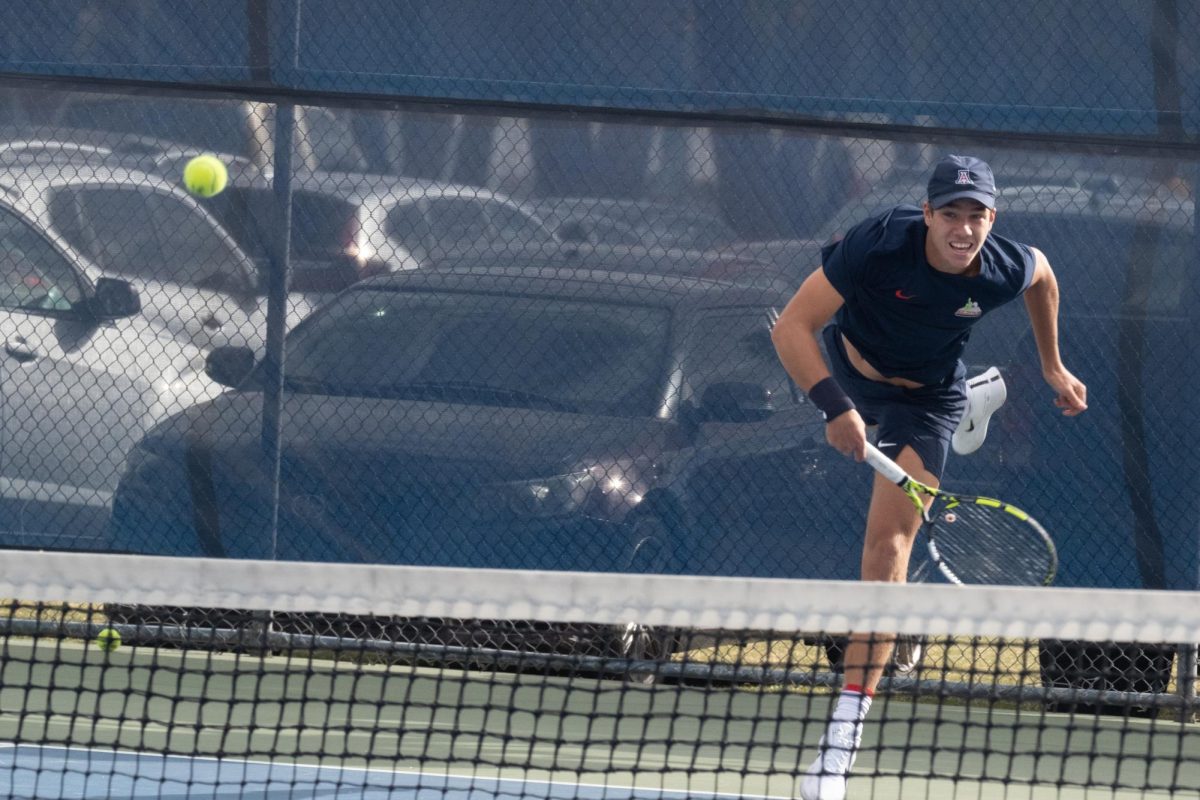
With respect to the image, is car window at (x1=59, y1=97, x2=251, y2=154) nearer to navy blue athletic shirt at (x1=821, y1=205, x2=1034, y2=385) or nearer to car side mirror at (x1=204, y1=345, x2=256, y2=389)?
car side mirror at (x1=204, y1=345, x2=256, y2=389)

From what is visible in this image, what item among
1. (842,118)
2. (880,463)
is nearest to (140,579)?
(880,463)

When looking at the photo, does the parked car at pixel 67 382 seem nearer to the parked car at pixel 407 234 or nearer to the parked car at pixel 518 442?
the parked car at pixel 518 442

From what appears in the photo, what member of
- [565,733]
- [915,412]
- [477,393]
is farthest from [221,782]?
[915,412]

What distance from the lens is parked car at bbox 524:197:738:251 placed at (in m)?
4.84

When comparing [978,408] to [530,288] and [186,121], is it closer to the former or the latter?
[530,288]

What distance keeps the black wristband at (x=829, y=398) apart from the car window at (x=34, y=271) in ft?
8.16

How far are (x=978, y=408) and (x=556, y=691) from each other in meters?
1.43

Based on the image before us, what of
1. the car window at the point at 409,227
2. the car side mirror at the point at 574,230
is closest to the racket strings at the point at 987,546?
Result: the car side mirror at the point at 574,230

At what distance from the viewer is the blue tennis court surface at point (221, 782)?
3520mm

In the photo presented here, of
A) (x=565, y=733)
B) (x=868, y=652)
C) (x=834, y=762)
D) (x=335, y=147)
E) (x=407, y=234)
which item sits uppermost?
(x=335, y=147)

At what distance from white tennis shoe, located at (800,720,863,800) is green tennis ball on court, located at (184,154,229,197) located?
248 cm

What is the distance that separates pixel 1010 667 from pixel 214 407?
8.50 ft

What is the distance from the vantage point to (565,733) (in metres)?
4.28

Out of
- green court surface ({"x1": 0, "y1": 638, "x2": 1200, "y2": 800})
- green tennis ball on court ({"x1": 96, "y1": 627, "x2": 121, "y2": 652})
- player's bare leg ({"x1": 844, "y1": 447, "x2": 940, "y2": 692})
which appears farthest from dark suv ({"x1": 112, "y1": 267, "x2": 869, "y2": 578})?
player's bare leg ({"x1": 844, "y1": 447, "x2": 940, "y2": 692})
